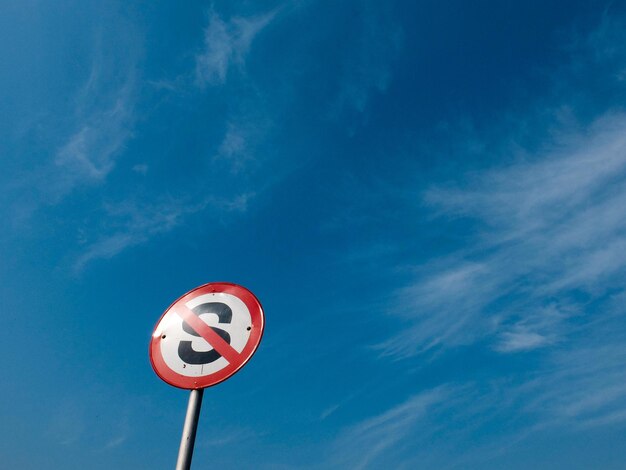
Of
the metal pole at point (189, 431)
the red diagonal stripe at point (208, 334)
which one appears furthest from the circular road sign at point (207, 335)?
the metal pole at point (189, 431)

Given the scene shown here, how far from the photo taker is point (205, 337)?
2.88m

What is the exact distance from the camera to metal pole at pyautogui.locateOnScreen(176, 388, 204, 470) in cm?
218

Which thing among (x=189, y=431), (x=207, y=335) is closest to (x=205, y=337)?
(x=207, y=335)

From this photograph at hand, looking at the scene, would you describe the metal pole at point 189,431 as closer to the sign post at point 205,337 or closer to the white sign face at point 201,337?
the sign post at point 205,337

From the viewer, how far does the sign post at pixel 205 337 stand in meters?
2.64

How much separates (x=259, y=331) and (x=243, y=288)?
417 mm

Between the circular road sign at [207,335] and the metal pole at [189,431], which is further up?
the circular road sign at [207,335]

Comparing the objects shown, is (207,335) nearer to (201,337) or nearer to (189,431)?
(201,337)

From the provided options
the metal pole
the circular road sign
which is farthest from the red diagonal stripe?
the metal pole

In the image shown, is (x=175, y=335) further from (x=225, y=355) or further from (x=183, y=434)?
(x=183, y=434)

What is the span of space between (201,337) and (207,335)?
0.05 m

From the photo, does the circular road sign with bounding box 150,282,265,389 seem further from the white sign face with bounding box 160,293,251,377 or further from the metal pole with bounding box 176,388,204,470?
the metal pole with bounding box 176,388,204,470

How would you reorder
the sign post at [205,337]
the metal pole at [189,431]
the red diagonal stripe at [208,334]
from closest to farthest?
the metal pole at [189,431] < the sign post at [205,337] < the red diagonal stripe at [208,334]

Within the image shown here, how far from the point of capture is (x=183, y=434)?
2.27 metres
